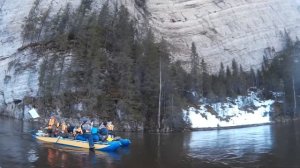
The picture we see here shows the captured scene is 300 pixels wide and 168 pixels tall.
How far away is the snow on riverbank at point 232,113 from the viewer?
41719 millimetres

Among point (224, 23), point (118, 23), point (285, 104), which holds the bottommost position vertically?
point (285, 104)

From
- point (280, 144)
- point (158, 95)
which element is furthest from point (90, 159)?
point (158, 95)

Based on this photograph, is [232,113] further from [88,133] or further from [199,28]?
[88,133]

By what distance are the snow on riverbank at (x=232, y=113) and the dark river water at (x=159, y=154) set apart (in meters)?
13.7

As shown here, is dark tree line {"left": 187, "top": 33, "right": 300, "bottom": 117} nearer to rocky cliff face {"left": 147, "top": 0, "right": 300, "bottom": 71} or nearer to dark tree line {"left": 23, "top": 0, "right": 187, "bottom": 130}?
rocky cliff face {"left": 147, "top": 0, "right": 300, "bottom": 71}

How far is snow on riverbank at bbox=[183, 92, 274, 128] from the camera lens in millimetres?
41719

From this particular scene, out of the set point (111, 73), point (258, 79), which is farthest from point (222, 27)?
point (111, 73)

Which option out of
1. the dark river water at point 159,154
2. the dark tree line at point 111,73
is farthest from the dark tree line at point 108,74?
the dark river water at point 159,154

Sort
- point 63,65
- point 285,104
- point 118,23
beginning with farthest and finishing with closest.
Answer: point 285,104 → point 118,23 → point 63,65

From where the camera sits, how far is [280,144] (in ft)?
84.8

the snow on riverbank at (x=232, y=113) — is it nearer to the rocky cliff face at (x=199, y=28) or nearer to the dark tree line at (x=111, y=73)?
the dark tree line at (x=111, y=73)

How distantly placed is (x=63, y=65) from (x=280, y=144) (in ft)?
84.5

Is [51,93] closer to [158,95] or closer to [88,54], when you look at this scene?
[88,54]

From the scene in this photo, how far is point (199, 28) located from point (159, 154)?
141 ft
